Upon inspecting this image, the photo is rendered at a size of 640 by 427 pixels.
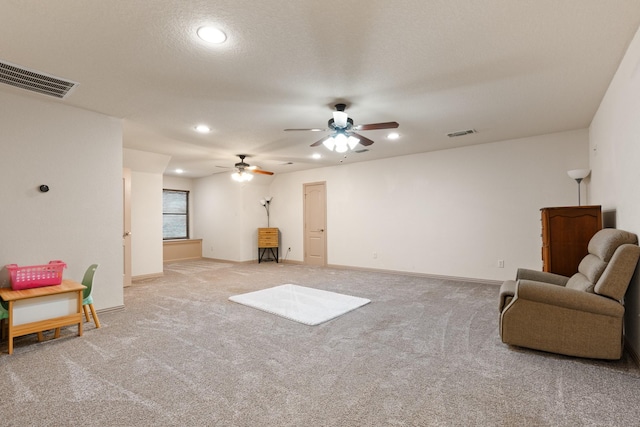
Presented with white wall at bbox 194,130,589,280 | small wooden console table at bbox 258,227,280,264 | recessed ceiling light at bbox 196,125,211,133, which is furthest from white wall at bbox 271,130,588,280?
recessed ceiling light at bbox 196,125,211,133

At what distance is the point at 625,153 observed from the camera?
Result: 2775 millimetres

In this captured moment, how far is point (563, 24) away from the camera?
217 cm

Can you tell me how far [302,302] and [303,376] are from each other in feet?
6.70

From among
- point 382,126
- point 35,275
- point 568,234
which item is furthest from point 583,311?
point 35,275

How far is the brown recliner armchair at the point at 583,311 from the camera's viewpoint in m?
2.39

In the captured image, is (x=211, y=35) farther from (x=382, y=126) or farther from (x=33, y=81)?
(x=33, y=81)

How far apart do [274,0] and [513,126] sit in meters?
4.20

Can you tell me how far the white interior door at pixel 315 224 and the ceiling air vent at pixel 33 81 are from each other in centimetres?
557

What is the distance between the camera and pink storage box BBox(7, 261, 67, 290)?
307 centimetres

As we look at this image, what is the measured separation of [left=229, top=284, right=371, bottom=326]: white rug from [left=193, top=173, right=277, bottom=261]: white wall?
3627mm

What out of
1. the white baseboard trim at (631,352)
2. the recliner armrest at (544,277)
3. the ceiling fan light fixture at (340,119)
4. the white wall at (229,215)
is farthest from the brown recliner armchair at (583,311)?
the white wall at (229,215)

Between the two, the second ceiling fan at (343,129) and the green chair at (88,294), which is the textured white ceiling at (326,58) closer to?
the second ceiling fan at (343,129)

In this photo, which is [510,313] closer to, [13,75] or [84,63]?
[84,63]

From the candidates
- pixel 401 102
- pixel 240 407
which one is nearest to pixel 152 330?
pixel 240 407
